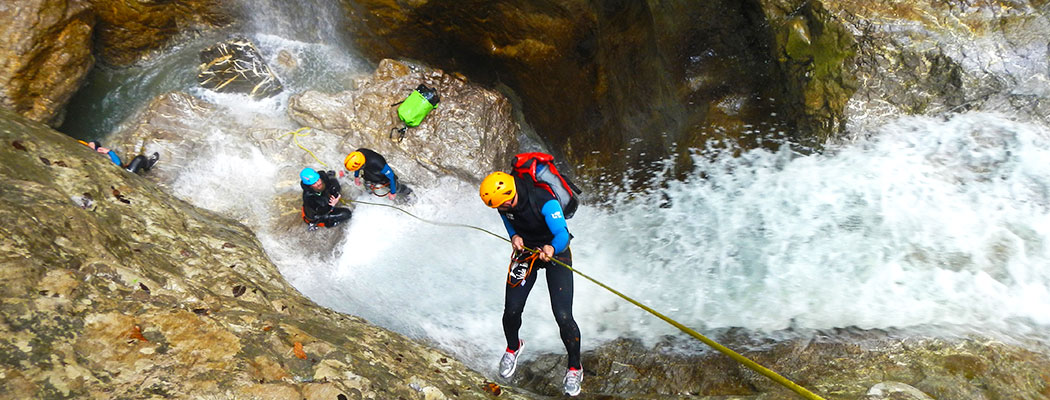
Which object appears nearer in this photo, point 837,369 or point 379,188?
point 837,369

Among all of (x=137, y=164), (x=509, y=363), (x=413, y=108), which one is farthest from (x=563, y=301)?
(x=137, y=164)

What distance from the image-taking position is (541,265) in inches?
176

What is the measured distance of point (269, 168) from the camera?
784cm

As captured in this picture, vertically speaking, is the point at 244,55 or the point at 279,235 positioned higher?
the point at 244,55

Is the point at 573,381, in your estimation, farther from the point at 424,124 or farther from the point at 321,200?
the point at 424,124

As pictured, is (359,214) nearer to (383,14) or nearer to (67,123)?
(383,14)

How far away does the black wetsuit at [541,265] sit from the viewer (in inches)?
163

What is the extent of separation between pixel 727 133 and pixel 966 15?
2.29m

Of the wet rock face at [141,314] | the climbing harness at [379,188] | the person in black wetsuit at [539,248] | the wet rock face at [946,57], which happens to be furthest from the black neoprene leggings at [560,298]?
the climbing harness at [379,188]

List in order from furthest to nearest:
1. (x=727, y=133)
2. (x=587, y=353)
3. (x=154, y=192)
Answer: (x=727, y=133) → (x=154, y=192) → (x=587, y=353)

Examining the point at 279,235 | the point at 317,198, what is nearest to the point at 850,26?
the point at 317,198

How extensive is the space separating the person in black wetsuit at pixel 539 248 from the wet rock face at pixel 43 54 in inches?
258

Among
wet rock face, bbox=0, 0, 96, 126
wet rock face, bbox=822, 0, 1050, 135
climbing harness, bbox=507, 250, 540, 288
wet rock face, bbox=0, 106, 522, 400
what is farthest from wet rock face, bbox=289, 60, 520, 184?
wet rock face, bbox=822, 0, 1050, 135

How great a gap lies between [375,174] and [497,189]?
3.85 meters
